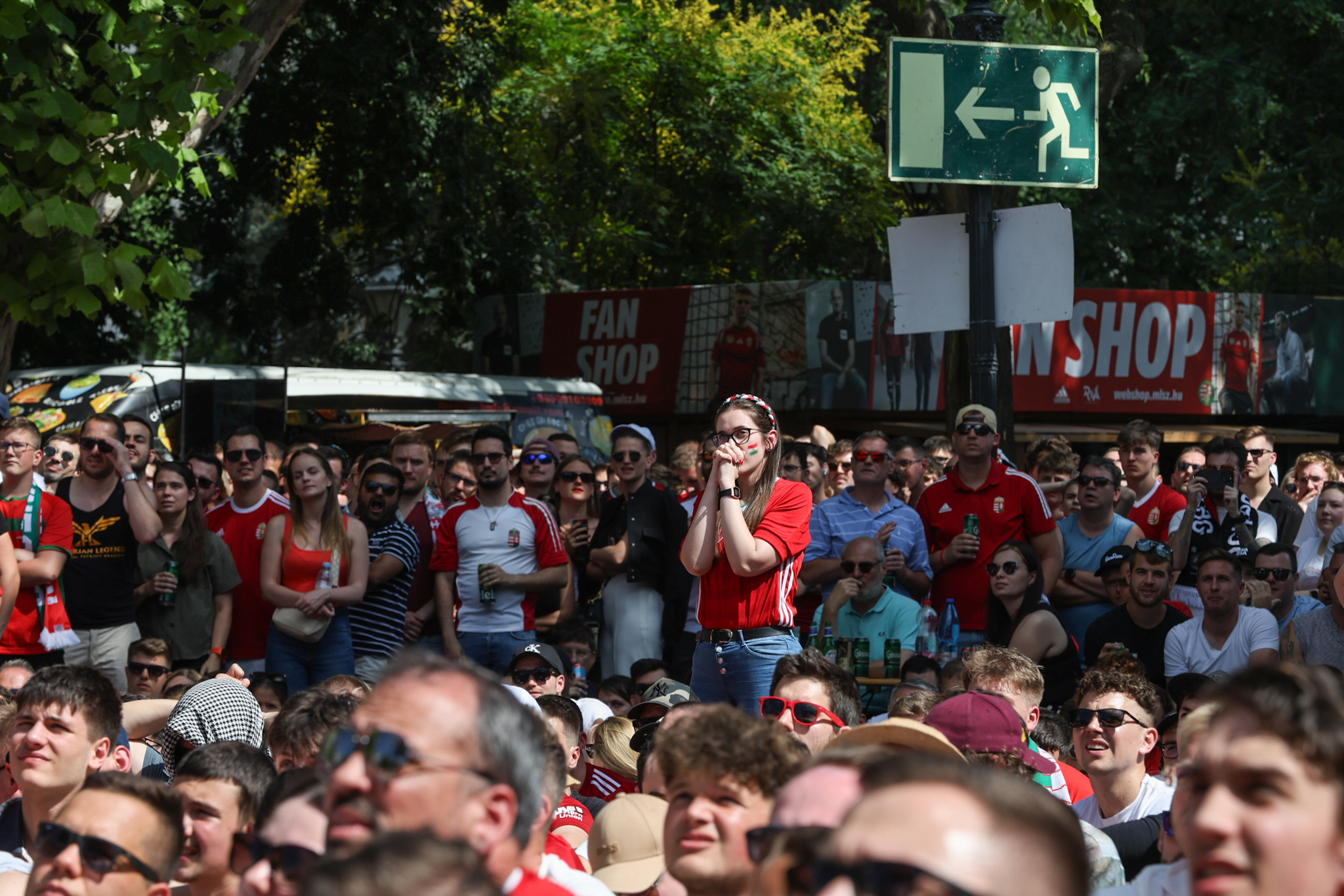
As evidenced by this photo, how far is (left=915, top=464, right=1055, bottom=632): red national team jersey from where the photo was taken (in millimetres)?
6855

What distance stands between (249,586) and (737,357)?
12.5 m

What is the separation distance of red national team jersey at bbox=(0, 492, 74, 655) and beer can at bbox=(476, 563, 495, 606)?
1.91m

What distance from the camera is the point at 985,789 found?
190 centimetres

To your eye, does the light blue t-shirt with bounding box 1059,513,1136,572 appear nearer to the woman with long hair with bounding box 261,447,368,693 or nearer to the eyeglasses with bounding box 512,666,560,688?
the eyeglasses with bounding box 512,666,560,688

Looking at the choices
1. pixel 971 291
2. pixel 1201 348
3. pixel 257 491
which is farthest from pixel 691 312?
pixel 971 291

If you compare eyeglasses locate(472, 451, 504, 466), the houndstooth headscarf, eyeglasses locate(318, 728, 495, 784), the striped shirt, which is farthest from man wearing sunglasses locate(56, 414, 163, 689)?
eyeglasses locate(318, 728, 495, 784)

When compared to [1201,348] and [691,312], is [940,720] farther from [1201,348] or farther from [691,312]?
[1201,348]

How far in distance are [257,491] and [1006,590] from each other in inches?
150

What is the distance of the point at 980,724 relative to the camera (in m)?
3.96

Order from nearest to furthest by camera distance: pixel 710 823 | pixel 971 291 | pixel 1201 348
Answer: pixel 710 823
pixel 971 291
pixel 1201 348

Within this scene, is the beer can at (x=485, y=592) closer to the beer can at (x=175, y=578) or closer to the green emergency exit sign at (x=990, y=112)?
the beer can at (x=175, y=578)

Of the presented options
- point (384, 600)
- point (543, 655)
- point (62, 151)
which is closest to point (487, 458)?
point (384, 600)

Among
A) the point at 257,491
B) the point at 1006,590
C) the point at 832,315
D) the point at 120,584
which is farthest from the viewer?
the point at 832,315

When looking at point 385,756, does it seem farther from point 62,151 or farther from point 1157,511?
point 1157,511
